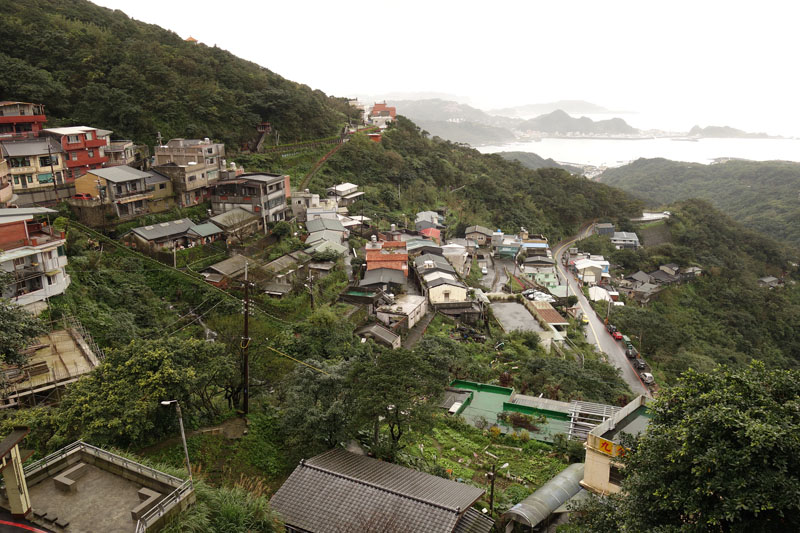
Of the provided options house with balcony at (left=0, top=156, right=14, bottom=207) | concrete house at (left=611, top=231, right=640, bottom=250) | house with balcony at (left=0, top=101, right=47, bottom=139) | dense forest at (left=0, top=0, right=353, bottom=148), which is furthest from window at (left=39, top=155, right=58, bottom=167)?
concrete house at (left=611, top=231, right=640, bottom=250)

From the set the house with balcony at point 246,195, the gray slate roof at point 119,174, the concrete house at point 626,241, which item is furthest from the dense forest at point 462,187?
the gray slate roof at point 119,174

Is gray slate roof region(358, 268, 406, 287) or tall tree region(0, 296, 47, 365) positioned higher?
tall tree region(0, 296, 47, 365)

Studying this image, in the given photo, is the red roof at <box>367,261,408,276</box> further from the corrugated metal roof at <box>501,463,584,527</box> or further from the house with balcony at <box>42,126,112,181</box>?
the corrugated metal roof at <box>501,463,584,527</box>

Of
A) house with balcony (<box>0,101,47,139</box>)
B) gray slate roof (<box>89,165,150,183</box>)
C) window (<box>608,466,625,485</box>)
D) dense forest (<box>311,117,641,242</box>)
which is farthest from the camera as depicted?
dense forest (<box>311,117,641,242</box>)

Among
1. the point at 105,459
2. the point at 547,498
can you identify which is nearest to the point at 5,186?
the point at 105,459

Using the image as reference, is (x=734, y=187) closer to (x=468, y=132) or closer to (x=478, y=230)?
(x=478, y=230)

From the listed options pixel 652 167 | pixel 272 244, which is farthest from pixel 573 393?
pixel 652 167
